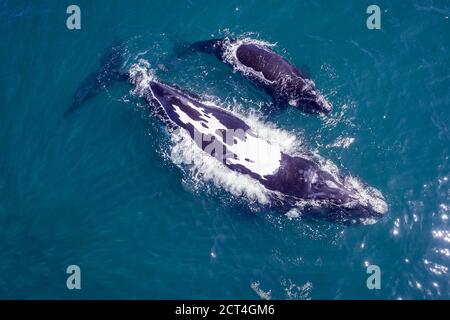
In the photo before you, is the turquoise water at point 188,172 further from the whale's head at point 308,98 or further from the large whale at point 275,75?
the large whale at point 275,75

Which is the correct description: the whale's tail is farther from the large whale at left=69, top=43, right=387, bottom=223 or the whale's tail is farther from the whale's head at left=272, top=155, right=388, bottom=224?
the whale's head at left=272, top=155, right=388, bottom=224

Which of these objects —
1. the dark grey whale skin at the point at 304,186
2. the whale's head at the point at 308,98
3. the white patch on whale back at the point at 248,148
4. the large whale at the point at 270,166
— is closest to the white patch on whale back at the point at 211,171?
the large whale at the point at 270,166

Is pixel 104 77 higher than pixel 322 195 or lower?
higher

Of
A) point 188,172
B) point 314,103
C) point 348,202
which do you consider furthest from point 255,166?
point 314,103

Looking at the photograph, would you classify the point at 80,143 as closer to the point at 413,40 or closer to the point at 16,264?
the point at 16,264

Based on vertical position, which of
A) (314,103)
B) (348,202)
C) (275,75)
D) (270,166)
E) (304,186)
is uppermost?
(275,75)

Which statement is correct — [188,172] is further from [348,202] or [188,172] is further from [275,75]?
[348,202]

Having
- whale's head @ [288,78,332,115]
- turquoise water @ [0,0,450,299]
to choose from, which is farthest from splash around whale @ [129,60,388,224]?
whale's head @ [288,78,332,115]

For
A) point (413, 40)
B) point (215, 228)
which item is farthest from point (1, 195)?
point (413, 40)
